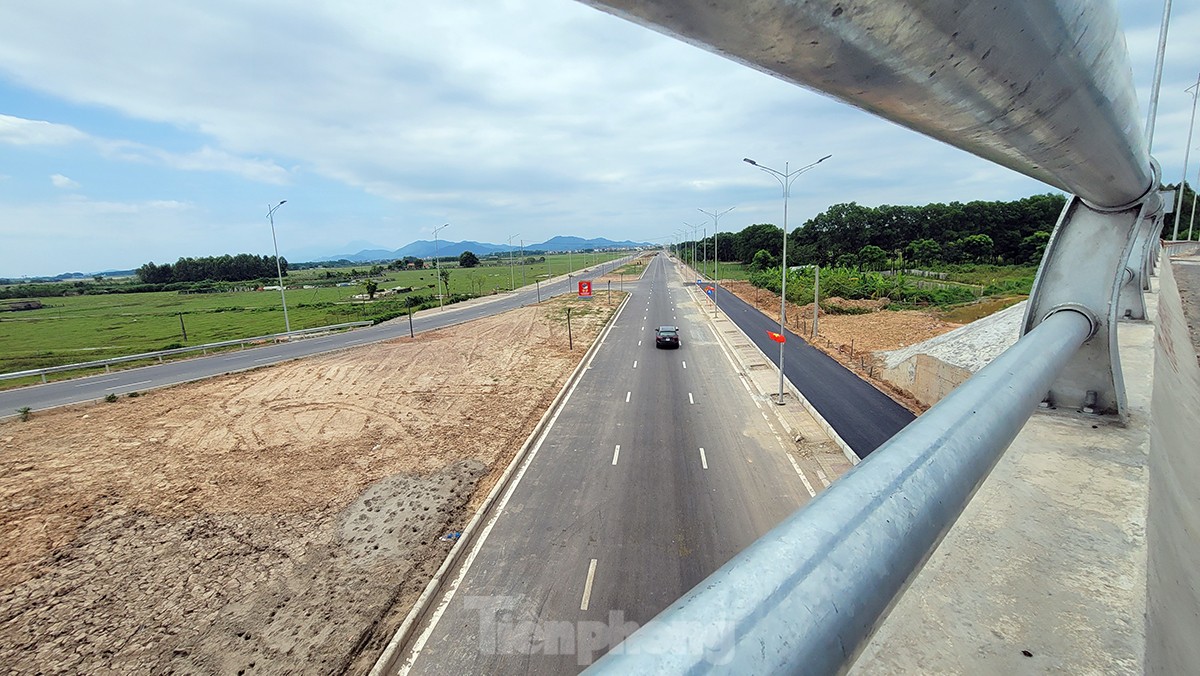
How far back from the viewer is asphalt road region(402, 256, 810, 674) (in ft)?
24.1

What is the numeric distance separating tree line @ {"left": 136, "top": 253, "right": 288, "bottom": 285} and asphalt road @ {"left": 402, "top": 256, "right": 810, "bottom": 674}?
404ft

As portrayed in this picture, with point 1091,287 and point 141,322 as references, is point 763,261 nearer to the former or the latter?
point 1091,287

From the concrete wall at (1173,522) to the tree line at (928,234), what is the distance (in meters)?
56.0

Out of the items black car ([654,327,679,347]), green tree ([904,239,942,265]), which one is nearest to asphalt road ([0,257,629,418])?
black car ([654,327,679,347])

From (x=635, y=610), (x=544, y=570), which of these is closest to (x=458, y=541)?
(x=544, y=570)

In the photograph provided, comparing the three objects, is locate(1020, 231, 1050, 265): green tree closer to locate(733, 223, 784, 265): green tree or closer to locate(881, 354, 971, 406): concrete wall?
locate(733, 223, 784, 265): green tree

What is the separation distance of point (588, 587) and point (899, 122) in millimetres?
8202

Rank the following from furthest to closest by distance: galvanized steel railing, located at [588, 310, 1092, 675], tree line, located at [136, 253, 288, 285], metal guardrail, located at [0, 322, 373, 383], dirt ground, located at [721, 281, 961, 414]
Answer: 1. tree line, located at [136, 253, 288, 285]
2. metal guardrail, located at [0, 322, 373, 383]
3. dirt ground, located at [721, 281, 961, 414]
4. galvanized steel railing, located at [588, 310, 1092, 675]

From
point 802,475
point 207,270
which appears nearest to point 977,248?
point 802,475

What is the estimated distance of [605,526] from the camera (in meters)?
10.1

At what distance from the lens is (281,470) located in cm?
1331

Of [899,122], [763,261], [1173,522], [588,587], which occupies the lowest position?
[588,587]

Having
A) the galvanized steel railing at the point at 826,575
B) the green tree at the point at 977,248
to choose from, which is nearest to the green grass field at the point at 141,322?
the galvanized steel railing at the point at 826,575

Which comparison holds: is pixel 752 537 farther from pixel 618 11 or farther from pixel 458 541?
pixel 618 11
